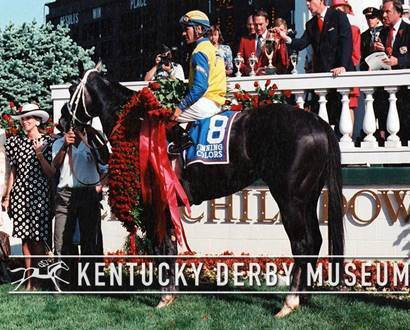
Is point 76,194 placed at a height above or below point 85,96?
below

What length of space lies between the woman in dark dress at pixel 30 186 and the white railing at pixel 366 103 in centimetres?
264

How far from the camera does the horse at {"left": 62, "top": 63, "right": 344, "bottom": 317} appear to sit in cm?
879

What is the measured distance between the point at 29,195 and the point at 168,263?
87.4 inches

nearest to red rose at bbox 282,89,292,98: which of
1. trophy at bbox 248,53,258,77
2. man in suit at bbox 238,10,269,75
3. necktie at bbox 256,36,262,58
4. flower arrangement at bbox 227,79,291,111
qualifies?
flower arrangement at bbox 227,79,291,111

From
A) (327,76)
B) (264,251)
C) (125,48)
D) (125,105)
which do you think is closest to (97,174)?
(125,105)

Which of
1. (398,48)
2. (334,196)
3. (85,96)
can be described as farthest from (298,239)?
(398,48)

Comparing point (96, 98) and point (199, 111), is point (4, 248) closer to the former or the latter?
point (96, 98)

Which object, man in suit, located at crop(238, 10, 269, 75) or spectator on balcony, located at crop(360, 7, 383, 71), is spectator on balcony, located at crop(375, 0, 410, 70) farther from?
man in suit, located at crop(238, 10, 269, 75)

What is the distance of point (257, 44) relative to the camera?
512 inches

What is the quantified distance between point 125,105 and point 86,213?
1.64 metres

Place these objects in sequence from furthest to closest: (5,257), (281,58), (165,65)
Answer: (165,65)
(281,58)
(5,257)

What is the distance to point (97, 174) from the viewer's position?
10406 mm

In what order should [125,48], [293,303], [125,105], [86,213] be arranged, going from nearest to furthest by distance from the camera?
[293,303] < [125,105] < [86,213] < [125,48]

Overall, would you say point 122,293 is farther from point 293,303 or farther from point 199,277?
point 293,303
